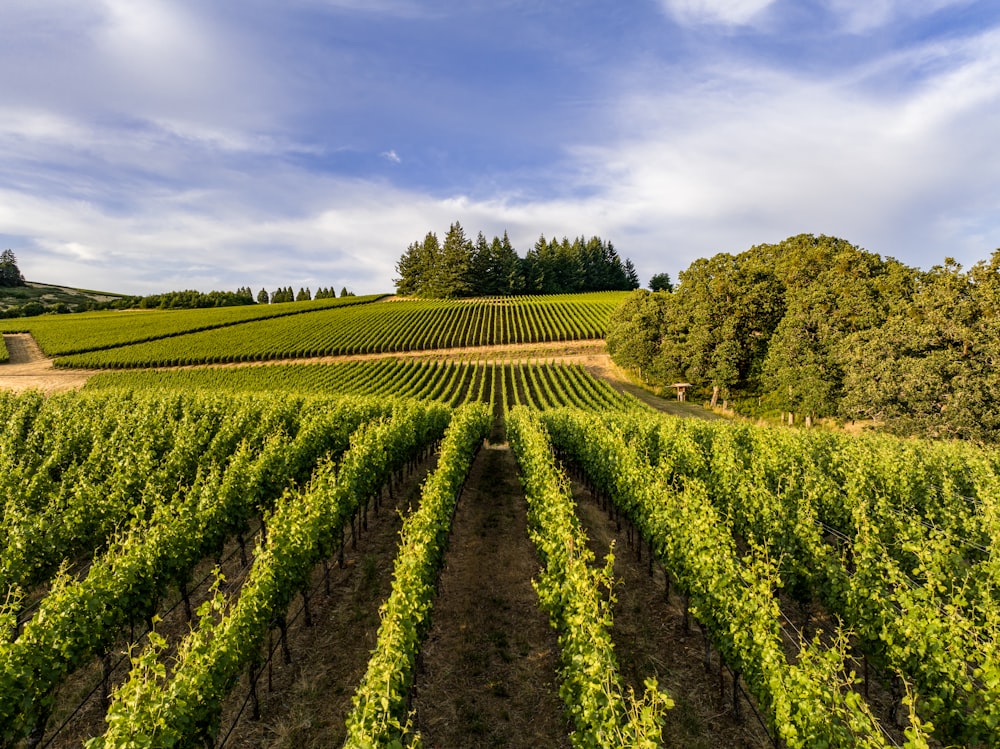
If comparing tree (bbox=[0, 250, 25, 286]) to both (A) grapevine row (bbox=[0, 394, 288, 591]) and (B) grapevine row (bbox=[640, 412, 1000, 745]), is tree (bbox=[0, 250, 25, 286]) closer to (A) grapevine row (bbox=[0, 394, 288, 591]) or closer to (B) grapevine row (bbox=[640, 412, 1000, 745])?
(A) grapevine row (bbox=[0, 394, 288, 591])

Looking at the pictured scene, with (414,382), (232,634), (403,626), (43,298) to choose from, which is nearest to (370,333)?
(414,382)

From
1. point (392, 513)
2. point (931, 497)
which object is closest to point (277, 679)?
point (392, 513)

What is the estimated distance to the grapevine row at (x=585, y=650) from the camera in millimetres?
5039

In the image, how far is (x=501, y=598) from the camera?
11125 mm

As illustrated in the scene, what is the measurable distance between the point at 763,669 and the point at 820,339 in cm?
3256

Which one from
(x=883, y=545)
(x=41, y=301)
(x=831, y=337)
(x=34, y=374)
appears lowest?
(x=34, y=374)

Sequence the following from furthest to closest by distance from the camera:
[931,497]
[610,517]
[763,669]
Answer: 1. [610,517]
2. [931,497]
3. [763,669]

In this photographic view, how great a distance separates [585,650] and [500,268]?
100181 mm

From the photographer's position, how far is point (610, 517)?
1625 centimetres

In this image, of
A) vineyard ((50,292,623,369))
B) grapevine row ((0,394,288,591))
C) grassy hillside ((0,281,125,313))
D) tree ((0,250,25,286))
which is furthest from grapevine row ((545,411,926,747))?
tree ((0,250,25,286))

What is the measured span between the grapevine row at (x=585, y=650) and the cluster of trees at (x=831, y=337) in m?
26.3

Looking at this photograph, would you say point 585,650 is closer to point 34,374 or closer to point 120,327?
point 34,374

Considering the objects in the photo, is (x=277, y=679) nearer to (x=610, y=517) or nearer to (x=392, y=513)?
(x=392, y=513)

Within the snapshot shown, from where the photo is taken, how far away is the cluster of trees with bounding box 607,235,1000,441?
24.0 m
